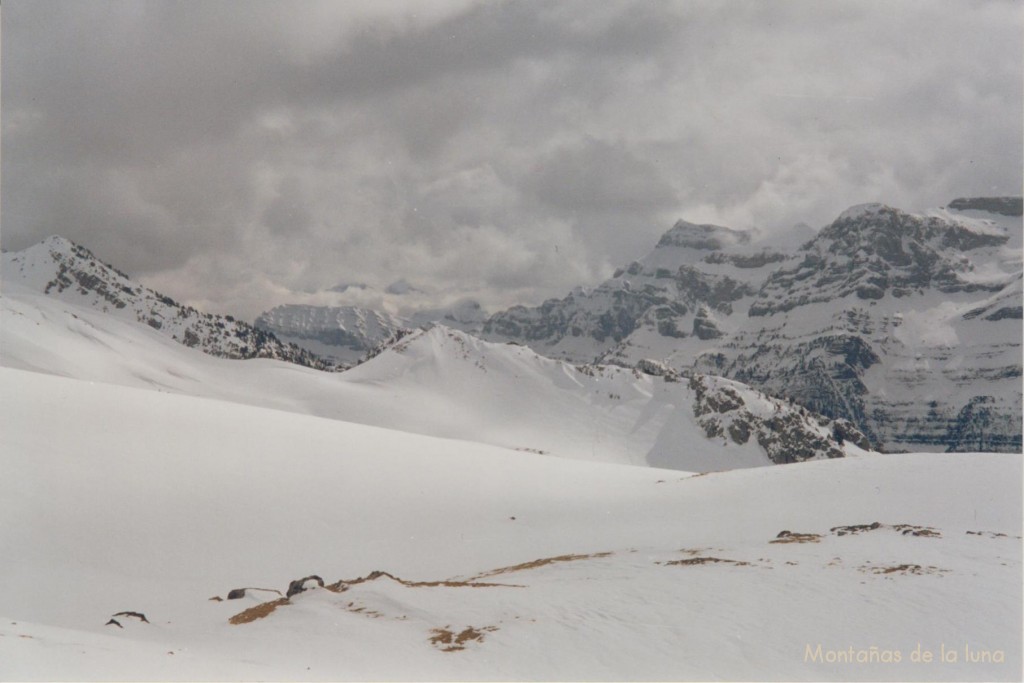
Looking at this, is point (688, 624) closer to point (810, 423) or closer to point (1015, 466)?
point (1015, 466)

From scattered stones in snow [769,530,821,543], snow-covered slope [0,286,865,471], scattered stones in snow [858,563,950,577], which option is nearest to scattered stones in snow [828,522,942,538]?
scattered stones in snow [769,530,821,543]

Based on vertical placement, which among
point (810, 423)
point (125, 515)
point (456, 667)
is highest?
point (810, 423)

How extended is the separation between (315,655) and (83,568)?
31.5 ft

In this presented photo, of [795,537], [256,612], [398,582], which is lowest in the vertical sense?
[256,612]

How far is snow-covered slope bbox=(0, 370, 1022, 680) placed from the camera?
12.5 m

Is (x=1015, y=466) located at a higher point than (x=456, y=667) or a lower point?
higher

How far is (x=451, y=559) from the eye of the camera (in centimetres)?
2248

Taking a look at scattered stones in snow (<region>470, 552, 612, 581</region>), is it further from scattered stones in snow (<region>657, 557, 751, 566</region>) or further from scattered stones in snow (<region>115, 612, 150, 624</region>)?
scattered stones in snow (<region>115, 612, 150, 624</region>)

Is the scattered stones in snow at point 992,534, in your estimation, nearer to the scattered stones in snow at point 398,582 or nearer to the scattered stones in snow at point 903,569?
the scattered stones in snow at point 903,569

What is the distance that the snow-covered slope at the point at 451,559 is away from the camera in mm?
12547

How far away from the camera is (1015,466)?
86.9 ft

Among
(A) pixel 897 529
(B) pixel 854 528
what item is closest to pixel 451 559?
(B) pixel 854 528

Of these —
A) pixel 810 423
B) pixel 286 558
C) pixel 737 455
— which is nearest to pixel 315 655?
pixel 286 558

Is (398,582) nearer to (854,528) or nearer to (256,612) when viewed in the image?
(256,612)
